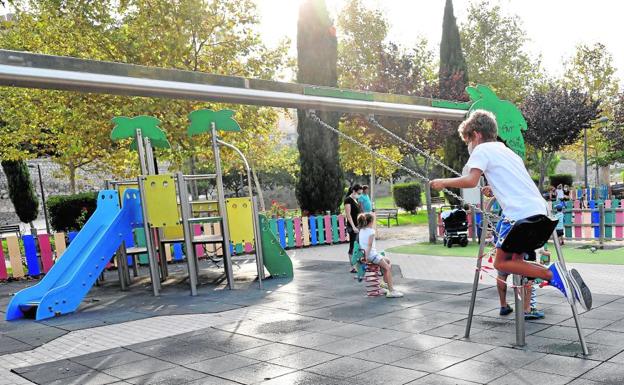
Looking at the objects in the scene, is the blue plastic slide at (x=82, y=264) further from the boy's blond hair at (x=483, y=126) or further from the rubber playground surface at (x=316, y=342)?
the boy's blond hair at (x=483, y=126)

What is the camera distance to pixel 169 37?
1584 centimetres

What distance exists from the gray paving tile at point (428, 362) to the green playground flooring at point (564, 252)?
6.68 m

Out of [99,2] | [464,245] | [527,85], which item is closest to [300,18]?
[99,2]

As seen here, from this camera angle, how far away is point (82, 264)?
8188 mm

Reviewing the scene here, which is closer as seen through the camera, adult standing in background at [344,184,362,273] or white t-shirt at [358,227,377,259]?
white t-shirt at [358,227,377,259]

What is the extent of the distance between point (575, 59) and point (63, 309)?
36596mm

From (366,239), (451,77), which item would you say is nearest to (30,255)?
(366,239)

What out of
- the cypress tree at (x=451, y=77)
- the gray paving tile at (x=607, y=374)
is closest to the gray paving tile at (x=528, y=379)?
the gray paving tile at (x=607, y=374)

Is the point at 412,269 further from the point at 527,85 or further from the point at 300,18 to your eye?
the point at 527,85

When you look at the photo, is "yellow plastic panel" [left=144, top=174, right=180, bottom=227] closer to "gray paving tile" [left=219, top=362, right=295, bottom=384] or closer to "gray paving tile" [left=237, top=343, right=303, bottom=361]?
"gray paving tile" [left=237, top=343, right=303, bottom=361]

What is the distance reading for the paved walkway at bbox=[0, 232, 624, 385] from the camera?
430 centimetres

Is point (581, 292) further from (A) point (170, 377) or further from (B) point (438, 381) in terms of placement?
(A) point (170, 377)

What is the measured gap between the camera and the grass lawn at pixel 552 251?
409 inches

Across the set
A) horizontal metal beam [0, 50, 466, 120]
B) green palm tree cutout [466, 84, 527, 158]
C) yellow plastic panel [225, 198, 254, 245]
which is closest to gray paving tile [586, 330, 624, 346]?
green palm tree cutout [466, 84, 527, 158]
